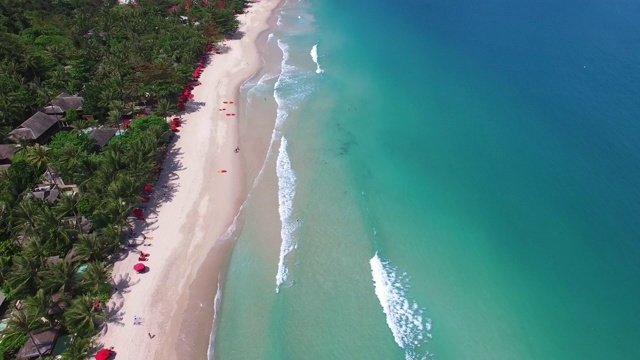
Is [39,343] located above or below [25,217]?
below

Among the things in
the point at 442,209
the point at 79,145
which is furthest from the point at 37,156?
the point at 442,209

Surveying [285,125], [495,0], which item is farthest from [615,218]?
[495,0]

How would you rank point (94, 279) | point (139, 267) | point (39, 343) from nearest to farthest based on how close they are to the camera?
point (39, 343) → point (94, 279) → point (139, 267)

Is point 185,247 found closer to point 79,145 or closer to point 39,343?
point 39,343

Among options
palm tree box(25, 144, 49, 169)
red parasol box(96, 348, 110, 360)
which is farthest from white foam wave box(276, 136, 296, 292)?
palm tree box(25, 144, 49, 169)

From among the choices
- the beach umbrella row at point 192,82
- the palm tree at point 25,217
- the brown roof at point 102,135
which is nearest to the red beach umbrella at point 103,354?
the palm tree at point 25,217

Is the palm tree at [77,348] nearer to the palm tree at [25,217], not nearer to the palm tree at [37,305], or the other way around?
the palm tree at [37,305]

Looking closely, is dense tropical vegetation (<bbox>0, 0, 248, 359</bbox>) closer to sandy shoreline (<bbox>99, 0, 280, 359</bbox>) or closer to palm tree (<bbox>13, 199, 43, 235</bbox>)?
palm tree (<bbox>13, 199, 43, 235</bbox>)
